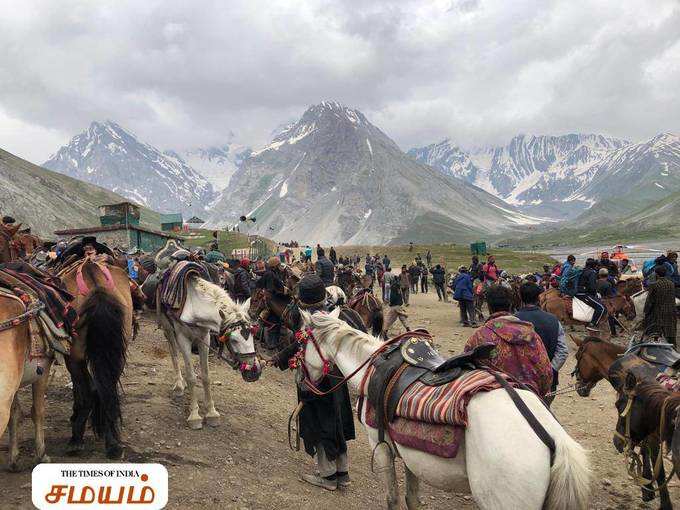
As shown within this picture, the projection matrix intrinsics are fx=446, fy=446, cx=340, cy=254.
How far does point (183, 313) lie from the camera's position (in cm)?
636

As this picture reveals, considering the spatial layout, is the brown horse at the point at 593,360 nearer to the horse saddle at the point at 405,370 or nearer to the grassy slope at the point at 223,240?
the horse saddle at the point at 405,370

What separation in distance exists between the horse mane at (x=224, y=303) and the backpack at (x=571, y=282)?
12174 millimetres


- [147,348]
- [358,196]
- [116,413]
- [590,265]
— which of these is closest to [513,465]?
[116,413]

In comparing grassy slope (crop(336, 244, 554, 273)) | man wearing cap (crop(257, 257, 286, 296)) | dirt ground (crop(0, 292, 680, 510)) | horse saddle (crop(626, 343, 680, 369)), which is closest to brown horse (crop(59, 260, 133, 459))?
dirt ground (crop(0, 292, 680, 510))

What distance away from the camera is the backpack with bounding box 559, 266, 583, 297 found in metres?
14.4

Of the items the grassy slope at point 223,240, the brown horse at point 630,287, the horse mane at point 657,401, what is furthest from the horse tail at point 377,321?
the grassy slope at point 223,240

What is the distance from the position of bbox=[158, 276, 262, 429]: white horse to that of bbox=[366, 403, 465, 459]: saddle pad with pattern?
8.27 ft

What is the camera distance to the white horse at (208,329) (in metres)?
5.73

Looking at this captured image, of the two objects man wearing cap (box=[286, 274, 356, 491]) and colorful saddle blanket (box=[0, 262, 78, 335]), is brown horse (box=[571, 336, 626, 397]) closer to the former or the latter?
man wearing cap (box=[286, 274, 356, 491])

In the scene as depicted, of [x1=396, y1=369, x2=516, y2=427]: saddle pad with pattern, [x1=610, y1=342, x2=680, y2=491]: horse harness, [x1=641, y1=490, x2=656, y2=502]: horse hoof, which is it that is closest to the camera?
[x1=396, y1=369, x2=516, y2=427]: saddle pad with pattern

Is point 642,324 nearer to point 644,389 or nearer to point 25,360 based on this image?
point 644,389

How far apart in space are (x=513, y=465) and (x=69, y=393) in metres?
6.64

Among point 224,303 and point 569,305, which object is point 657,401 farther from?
point 569,305

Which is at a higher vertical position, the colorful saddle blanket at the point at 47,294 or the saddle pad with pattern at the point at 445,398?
the colorful saddle blanket at the point at 47,294
